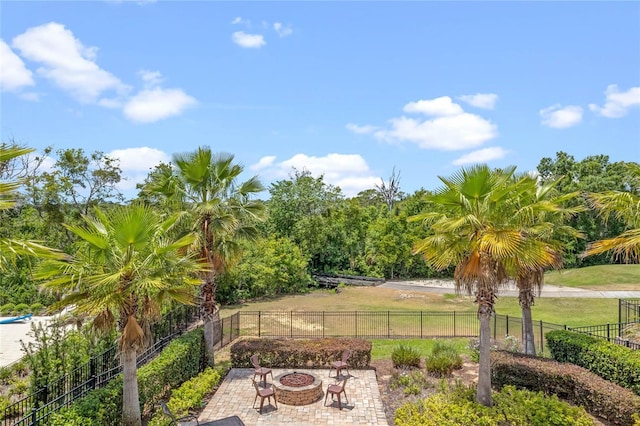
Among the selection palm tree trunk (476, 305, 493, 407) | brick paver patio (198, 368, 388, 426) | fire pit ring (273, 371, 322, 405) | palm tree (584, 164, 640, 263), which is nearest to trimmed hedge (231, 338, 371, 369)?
brick paver patio (198, 368, 388, 426)

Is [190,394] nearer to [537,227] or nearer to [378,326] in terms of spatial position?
[537,227]

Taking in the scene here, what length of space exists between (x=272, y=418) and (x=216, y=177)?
6.89m

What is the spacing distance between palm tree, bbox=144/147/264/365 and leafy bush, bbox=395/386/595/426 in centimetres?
666

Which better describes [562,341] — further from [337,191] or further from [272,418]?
[337,191]

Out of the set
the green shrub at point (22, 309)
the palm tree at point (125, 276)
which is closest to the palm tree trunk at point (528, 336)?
the palm tree at point (125, 276)

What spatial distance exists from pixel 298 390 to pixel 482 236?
20.3 ft

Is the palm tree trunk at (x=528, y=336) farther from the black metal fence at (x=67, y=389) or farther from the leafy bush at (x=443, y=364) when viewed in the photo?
the black metal fence at (x=67, y=389)

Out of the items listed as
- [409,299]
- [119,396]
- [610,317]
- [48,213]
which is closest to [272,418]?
[119,396]

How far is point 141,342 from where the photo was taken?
7844 millimetres

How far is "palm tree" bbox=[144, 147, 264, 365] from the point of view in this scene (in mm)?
11906

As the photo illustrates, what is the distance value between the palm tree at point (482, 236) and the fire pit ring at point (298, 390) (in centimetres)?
417

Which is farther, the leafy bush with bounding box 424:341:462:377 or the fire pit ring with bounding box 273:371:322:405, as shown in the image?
the leafy bush with bounding box 424:341:462:377

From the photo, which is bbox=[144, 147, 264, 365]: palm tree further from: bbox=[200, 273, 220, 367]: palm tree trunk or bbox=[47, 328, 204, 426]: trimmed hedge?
bbox=[47, 328, 204, 426]: trimmed hedge

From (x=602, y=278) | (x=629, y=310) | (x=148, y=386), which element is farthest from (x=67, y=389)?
(x=602, y=278)
